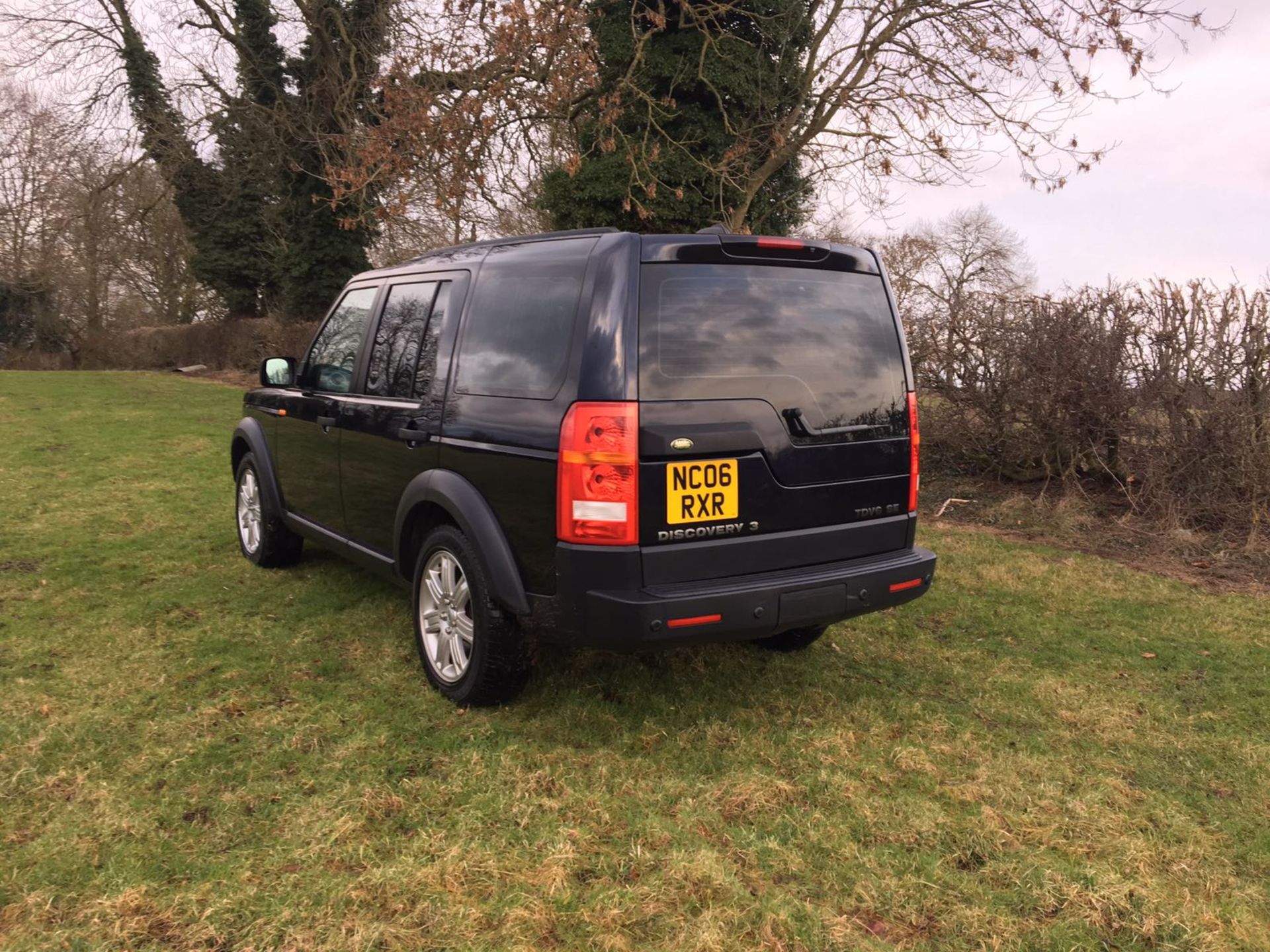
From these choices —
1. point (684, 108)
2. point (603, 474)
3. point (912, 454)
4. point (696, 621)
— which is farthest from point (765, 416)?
point (684, 108)

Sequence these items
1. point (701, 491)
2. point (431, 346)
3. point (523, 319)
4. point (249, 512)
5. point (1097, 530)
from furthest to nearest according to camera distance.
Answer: point (1097, 530)
point (249, 512)
point (431, 346)
point (523, 319)
point (701, 491)

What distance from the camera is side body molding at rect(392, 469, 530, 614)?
10.9 feet

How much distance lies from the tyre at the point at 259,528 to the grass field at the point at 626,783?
1.10 feet

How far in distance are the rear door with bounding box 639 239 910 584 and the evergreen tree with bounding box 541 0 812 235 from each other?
28.4 feet

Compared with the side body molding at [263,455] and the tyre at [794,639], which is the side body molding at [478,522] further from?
the side body molding at [263,455]

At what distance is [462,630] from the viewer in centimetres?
378

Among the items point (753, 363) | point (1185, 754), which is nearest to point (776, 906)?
point (753, 363)

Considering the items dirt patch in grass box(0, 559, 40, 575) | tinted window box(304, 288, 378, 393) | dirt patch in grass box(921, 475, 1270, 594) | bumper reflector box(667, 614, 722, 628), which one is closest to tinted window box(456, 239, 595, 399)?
bumper reflector box(667, 614, 722, 628)

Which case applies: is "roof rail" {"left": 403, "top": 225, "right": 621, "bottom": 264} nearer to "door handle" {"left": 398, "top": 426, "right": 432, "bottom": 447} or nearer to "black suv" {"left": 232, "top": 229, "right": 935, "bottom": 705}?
"black suv" {"left": 232, "top": 229, "right": 935, "bottom": 705}

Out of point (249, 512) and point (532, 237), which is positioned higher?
point (532, 237)

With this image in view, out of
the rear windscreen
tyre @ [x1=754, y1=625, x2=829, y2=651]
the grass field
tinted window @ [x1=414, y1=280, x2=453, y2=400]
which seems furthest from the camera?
tyre @ [x1=754, y1=625, x2=829, y2=651]

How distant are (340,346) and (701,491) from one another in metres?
2.76

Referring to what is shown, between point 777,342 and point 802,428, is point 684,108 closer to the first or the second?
point 777,342

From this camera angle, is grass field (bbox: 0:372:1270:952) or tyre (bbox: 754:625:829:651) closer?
grass field (bbox: 0:372:1270:952)
